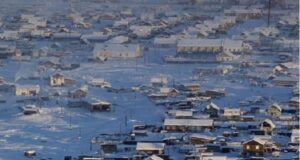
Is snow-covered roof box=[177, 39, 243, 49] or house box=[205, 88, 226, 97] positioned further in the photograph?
snow-covered roof box=[177, 39, 243, 49]

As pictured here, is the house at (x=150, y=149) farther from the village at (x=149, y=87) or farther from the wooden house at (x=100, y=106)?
the wooden house at (x=100, y=106)

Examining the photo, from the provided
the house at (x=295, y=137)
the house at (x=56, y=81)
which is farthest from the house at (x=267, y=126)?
the house at (x=56, y=81)

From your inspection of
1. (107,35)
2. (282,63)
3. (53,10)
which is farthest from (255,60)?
(53,10)

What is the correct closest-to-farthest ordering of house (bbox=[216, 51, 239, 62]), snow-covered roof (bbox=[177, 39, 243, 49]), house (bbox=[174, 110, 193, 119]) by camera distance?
house (bbox=[174, 110, 193, 119]) → house (bbox=[216, 51, 239, 62]) → snow-covered roof (bbox=[177, 39, 243, 49])

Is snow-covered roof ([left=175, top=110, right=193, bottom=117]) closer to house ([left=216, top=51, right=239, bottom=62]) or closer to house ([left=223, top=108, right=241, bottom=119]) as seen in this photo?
house ([left=223, top=108, right=241, bottom=119])

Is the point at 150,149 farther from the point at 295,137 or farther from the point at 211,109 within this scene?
the point at 211,109

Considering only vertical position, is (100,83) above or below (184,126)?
above

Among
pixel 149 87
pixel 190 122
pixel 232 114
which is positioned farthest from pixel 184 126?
pixel 149 87

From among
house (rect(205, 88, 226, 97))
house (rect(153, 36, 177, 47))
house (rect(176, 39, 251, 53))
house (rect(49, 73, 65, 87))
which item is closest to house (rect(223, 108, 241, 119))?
house (rect(205, 88, 226, 97))
